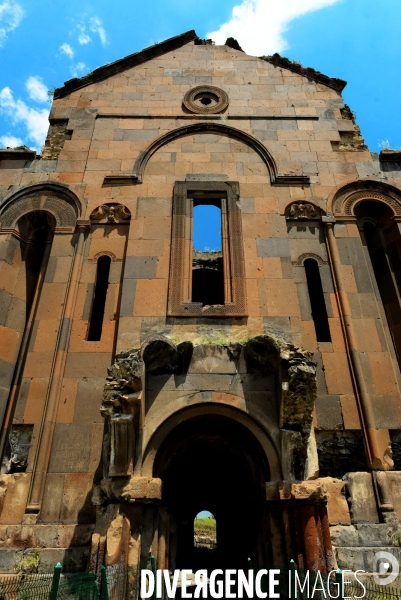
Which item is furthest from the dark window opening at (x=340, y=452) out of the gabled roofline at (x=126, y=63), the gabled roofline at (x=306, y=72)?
the gabled roofline at (x=126, y=63)

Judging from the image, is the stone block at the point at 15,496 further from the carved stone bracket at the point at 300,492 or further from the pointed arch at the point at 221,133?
the pointed arch at the point at 221,133

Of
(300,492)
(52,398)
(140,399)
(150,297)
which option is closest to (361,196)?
(150,297)

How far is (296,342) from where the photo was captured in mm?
7090

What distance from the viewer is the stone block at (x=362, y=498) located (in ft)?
20.3

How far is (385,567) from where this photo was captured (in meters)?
5.64

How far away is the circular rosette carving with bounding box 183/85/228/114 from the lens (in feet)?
35.5

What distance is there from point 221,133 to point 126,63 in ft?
13.3

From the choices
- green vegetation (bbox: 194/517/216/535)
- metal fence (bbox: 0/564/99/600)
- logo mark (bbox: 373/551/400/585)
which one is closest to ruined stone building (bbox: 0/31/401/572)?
logo mark (bbox: 373/551/400/585)

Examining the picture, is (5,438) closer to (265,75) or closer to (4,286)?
(4,286)

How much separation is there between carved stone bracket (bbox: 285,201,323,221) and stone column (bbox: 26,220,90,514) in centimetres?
468

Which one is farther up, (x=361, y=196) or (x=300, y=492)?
(x=361, y=196)

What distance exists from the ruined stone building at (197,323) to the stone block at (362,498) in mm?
24

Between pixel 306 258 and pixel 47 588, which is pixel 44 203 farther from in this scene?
pixel 47 588

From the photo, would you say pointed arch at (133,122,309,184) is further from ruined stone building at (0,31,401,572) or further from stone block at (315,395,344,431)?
stone block at (315,395,344,431)
